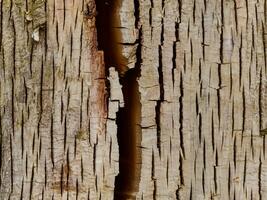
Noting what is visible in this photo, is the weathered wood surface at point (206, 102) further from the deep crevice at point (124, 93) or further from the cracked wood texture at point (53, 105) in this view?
the cracked wood texture at point (53, 105)

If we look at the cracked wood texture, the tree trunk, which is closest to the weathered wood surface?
the tree trunk

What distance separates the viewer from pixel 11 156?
4.63 ft

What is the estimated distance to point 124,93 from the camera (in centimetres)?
138

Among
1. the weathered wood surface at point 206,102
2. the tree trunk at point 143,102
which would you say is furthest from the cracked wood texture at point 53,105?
the weathered wood surface at point 206,102

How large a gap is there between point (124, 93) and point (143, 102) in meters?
0.05

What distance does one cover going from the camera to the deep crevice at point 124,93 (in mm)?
1381

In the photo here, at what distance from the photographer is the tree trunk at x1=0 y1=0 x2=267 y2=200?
4.54 ft

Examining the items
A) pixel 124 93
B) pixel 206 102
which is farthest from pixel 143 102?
pixel 206 102

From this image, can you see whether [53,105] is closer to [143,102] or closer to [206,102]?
[143,102]

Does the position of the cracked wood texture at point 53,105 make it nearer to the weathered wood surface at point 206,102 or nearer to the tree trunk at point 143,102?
the tree trunk at point 143,102

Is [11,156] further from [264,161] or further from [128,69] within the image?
[264,161]

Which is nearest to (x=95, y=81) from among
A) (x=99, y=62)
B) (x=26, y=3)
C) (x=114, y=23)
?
(x=99, y=62)

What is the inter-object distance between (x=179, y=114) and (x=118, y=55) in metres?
0.22

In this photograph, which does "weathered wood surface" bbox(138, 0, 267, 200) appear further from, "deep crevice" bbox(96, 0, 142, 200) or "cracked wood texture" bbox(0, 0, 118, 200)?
"cracked wood texture" bbox(0, 0, 118, 200)
